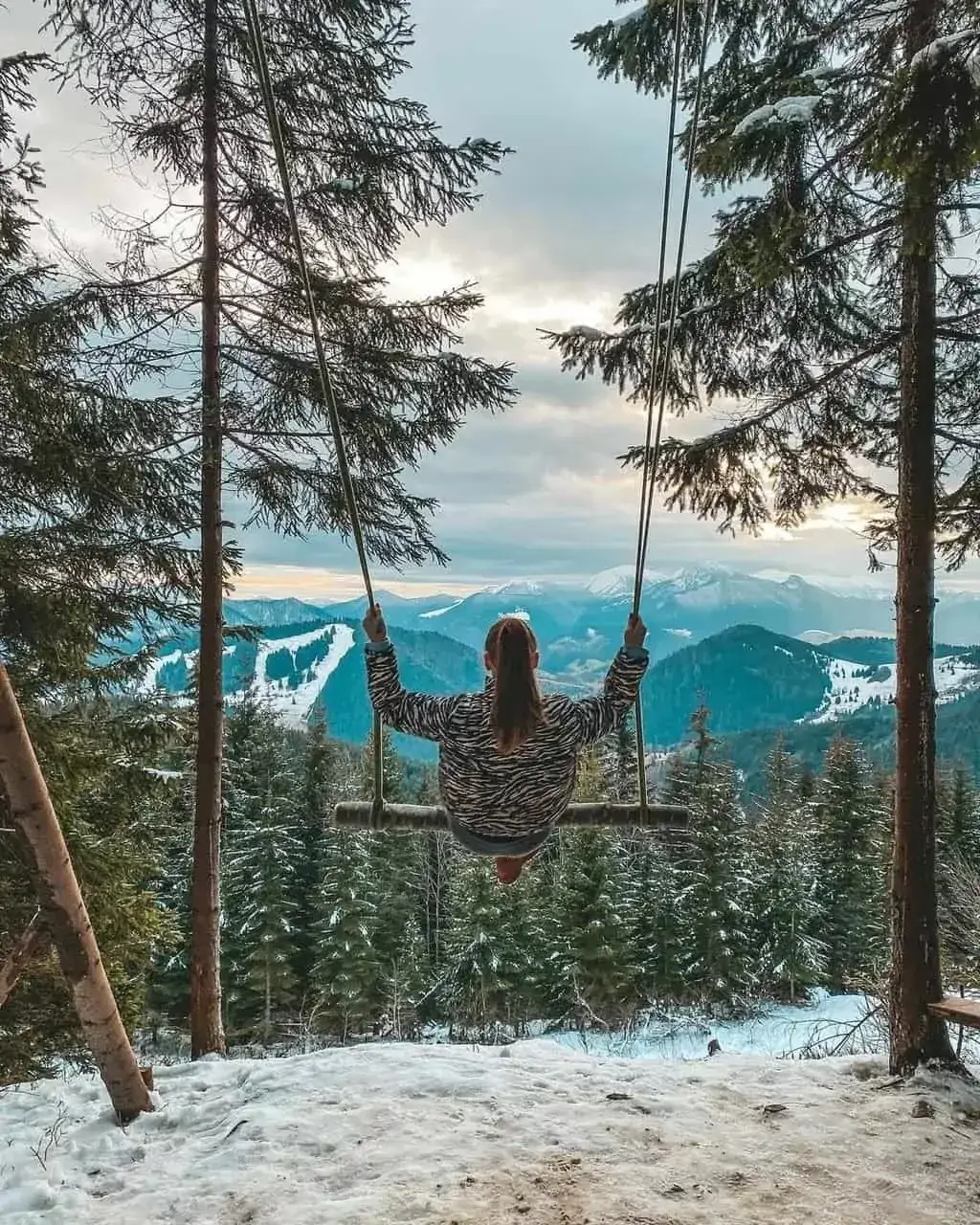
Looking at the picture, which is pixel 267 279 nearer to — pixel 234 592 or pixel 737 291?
pixel 234 592

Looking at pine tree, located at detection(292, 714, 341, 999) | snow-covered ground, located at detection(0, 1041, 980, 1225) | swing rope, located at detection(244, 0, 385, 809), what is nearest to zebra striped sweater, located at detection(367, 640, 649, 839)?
swing rope, located at detection(244, 0, 385, 809)

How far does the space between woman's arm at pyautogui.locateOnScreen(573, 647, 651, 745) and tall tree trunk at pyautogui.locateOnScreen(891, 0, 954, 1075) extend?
2386mm

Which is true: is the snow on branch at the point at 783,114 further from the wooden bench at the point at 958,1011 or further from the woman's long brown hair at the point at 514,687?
the wooden bench at the point at 958,1011

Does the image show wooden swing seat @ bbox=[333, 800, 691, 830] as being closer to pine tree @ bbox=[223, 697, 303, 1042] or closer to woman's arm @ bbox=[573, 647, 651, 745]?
woman's arm @ bbox=[573, 647, 651, 745]

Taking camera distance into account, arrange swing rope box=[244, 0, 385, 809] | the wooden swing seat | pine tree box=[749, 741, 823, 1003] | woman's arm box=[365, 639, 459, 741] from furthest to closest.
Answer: pine tree box=[749, 741, 823, 1003] → the wooden swing seat → woman's arm box=[365, 639, 459, 741] → swing rope box=[244, 0, 385, 809]

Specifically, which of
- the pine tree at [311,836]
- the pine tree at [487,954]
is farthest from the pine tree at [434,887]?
the pine tree at [487,954]

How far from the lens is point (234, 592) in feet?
21.7

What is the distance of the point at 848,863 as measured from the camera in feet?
78.8

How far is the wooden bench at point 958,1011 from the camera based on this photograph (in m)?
4.25

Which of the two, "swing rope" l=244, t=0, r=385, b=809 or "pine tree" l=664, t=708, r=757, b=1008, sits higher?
"swing rope" l=244, t=0, r=385, b=809

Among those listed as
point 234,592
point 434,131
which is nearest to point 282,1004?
point 234,592

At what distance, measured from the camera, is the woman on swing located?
10.1ft

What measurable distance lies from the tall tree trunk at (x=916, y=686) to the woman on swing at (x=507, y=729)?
93.2 inches

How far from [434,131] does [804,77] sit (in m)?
3.20
